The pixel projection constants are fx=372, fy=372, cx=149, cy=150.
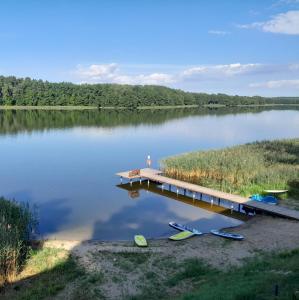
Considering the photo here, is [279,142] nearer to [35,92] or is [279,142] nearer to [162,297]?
[162,297]

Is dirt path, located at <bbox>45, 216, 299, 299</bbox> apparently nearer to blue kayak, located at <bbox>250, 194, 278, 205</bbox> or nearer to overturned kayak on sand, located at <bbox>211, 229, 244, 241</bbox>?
overturned kayak on sand, located at <bbox>211, 229, 244, 241</bbox>

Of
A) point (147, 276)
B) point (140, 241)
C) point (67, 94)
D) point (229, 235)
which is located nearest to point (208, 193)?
point (229, 235)

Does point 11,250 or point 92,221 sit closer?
point 11,250

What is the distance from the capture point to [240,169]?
28.0 meters

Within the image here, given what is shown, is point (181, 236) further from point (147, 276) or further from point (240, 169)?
point (240, 169)

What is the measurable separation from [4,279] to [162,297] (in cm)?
571

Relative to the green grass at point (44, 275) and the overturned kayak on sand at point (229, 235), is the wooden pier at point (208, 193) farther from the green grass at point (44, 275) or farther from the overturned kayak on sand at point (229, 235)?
the green grass at point (44, 275)

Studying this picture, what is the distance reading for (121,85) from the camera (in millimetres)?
154500

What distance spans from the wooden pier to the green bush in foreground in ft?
4.28

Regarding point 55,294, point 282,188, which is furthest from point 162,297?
point 282,188

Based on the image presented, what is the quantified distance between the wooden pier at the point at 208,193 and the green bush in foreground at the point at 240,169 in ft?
4.28

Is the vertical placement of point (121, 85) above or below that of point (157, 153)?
above

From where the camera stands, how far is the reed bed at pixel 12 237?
1315 centimetres

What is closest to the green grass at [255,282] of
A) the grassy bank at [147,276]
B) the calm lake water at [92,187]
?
the grassy bank at [147,276]
